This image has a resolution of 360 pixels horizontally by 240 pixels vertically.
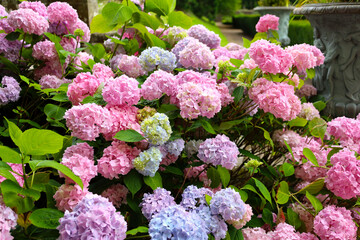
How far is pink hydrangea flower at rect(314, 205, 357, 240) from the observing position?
956 millimetres

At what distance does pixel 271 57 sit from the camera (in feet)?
3.47

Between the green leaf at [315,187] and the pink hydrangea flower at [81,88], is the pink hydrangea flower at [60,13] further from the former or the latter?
the green leaf at [315,187]

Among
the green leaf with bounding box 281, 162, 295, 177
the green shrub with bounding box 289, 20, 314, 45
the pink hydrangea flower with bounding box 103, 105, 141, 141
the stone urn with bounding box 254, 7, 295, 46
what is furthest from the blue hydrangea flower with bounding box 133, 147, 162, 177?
the green shrub with bounding box 289, 20, 314, 45

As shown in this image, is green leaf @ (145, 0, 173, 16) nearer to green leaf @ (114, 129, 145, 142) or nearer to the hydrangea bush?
the hydrangea bush

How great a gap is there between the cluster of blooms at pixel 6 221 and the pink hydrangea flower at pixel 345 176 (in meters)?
0.86

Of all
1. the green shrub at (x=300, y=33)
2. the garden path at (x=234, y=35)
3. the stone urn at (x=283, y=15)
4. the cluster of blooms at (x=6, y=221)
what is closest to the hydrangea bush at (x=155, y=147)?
the cluster of blooms at (x=6, y=221)

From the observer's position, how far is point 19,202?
67cm

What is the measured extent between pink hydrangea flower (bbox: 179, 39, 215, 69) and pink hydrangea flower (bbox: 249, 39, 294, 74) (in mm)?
154

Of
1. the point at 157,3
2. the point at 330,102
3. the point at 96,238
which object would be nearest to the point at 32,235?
the point at 96,238

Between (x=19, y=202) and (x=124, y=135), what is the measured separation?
0.96 feet

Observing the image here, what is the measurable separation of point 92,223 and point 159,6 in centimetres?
109

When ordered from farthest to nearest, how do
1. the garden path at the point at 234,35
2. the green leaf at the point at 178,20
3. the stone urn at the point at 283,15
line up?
the garden path at the point at 234,35
the stone urn at the point at 283,15
the green leaf at the point at 178,20

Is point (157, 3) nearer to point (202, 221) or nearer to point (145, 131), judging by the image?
point (145, 131)

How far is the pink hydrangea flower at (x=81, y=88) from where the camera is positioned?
1.03m
